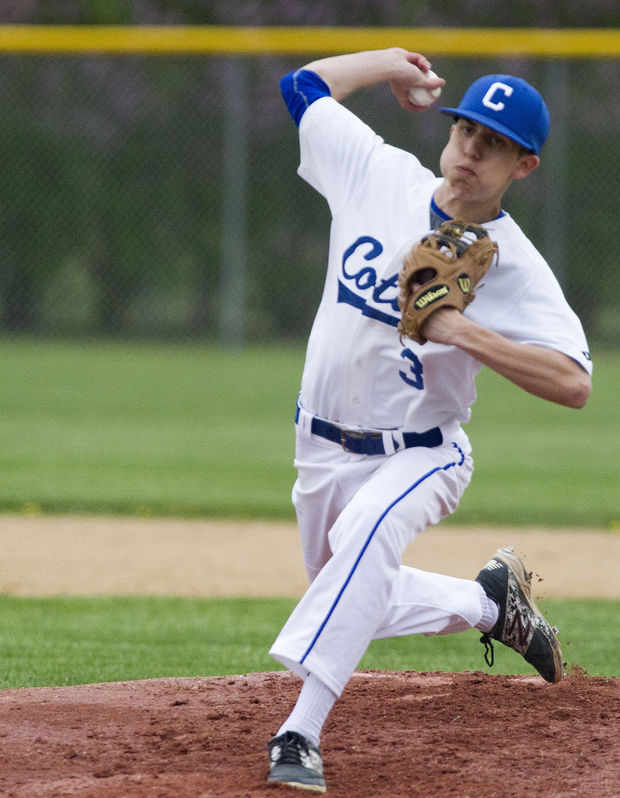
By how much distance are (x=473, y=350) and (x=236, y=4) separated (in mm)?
17498

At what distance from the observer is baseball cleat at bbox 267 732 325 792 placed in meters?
2.76

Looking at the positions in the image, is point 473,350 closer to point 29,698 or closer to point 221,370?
point 29,698

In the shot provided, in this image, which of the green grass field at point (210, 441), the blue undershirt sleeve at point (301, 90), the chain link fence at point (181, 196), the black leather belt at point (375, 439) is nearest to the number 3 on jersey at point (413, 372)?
the black leather belt at point (375, 439)

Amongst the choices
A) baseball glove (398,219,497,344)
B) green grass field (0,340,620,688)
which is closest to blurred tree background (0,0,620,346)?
green grass field (0,340,620,688)

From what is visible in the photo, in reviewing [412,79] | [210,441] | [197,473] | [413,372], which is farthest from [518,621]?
[210,441]

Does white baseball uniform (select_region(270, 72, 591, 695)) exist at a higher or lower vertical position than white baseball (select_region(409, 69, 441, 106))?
lower

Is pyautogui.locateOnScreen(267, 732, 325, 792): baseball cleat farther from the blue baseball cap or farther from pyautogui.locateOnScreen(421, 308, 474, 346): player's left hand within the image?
the blue baseball cap

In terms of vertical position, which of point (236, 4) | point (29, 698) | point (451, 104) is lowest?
point (29, 698)

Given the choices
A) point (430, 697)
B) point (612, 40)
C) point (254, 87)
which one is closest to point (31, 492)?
point (430, 697)

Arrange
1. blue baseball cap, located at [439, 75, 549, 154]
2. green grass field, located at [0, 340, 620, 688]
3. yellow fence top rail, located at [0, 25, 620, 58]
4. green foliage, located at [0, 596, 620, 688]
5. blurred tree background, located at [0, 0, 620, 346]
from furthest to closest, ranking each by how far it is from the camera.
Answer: blurred tree background, located at [0, 0, 620, 346] → yellow fence top rail, located at [0, 25, 620, 58] → green grass field, located at [0, 340, 620, 688] → green foliage, located at [0, 596, 620, 688] → blue baseball cap, located at [439, 75, 549, 154]

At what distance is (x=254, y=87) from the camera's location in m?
16.5

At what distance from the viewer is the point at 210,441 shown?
32.8ft

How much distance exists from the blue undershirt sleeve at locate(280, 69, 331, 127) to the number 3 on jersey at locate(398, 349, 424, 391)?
32.1 inches

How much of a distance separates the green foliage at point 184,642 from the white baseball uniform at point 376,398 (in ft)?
3.62
